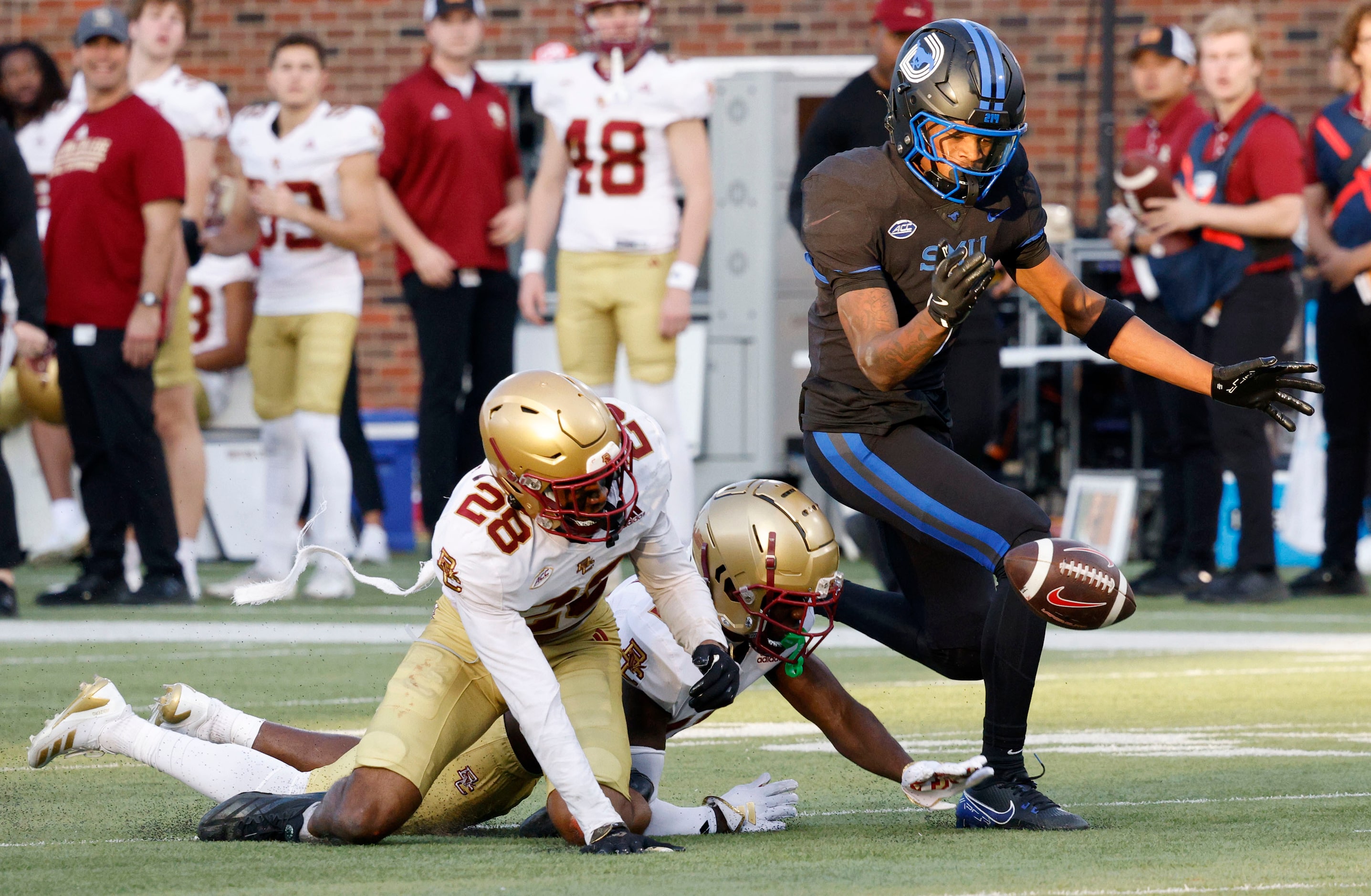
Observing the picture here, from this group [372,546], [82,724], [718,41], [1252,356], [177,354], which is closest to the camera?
[82,724]

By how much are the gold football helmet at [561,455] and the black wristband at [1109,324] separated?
1087 millimetres

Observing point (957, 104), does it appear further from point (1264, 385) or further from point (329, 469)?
point (329, 469)

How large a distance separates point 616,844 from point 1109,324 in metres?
1.52

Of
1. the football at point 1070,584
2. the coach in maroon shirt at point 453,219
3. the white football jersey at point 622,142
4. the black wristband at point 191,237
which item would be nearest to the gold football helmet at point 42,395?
the black wristband at point 191,237

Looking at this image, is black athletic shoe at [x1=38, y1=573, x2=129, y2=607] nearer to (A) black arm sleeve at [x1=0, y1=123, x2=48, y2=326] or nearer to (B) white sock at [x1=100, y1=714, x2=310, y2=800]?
(A) black arm sleeve at [x1=0, y1=123, x2=48, y2=326]

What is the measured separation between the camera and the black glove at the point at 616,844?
342 cm

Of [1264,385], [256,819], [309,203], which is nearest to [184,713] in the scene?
[256,819]

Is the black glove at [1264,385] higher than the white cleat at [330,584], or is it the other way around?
the black glove at [1264,385]

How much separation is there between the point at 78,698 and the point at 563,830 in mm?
1182

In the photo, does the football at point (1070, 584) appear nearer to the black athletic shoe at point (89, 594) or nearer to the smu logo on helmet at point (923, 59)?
the smu logo on helmet at point (923, 59)

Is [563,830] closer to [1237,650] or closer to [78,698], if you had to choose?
[78,698]

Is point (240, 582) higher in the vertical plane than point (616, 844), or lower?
lower

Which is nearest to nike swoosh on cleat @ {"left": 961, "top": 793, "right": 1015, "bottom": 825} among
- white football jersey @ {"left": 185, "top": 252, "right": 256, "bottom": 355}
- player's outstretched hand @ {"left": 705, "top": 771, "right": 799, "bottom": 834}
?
player's outstretched hand @ {"left": 705, "top": 771, "right": 799, "bottom": 834}

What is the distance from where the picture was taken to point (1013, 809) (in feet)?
12.1
